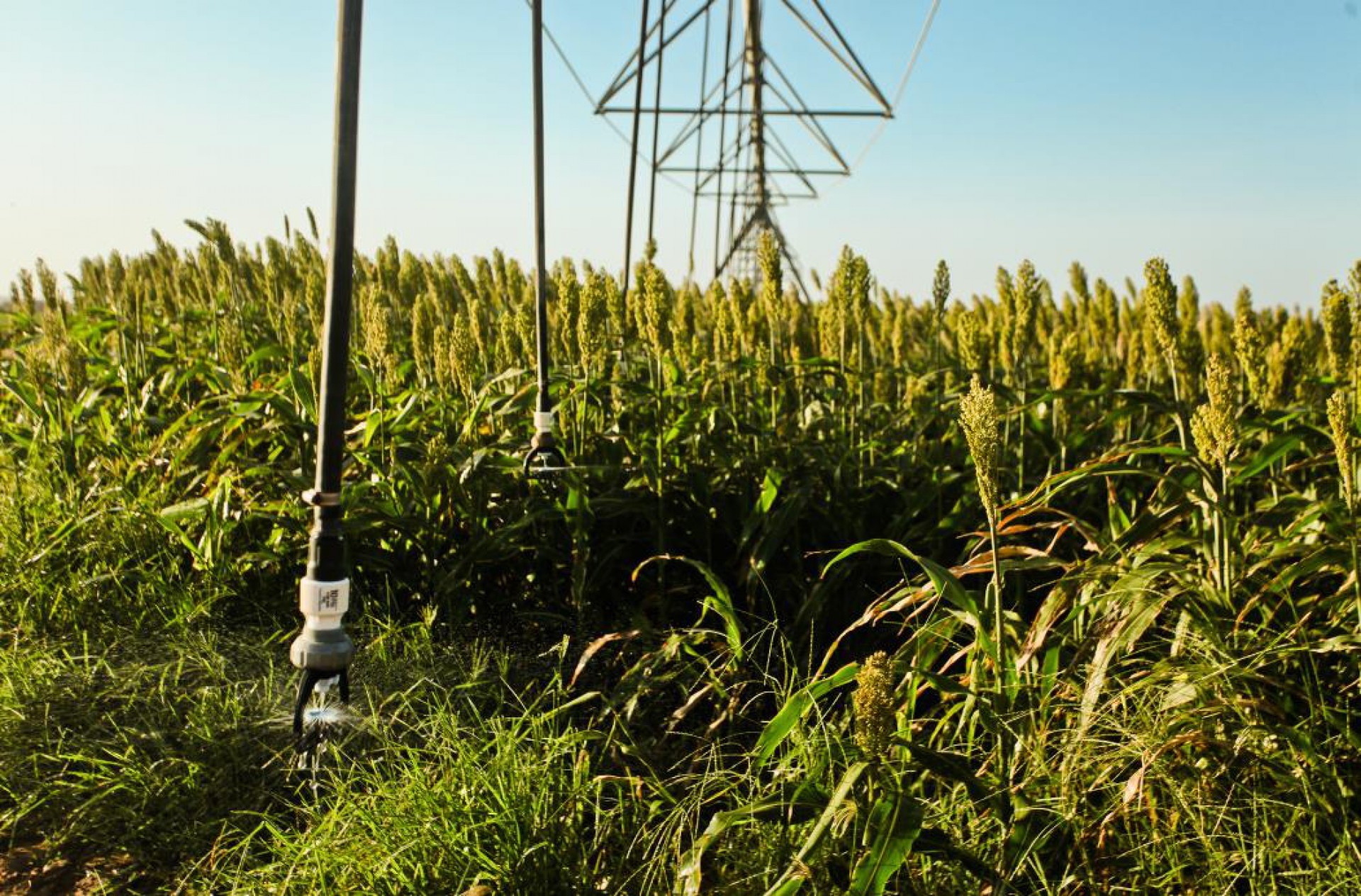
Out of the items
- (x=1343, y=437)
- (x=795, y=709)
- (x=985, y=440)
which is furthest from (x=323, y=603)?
(x=1343, y=437)

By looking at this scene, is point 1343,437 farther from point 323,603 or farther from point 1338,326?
point 323,603

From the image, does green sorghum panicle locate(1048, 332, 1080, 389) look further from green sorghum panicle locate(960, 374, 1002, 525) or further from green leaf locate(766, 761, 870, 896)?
green leaf locate(766, 761, 870, 896)

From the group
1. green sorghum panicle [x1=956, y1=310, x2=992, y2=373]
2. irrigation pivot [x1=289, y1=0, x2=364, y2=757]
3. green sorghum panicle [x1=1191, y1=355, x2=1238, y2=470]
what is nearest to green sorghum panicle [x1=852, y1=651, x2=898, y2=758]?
green sorghum panicle [x1=1191, y1=355, x2=1238, y2=470]

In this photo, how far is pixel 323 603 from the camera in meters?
1.66

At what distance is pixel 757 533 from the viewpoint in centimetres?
279

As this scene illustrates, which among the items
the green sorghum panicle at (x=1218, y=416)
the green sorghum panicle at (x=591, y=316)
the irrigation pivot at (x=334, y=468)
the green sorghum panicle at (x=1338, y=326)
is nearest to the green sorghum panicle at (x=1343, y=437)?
the green sorghum panicle at (x=1218, y=416)

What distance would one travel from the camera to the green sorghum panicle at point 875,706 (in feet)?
4.16

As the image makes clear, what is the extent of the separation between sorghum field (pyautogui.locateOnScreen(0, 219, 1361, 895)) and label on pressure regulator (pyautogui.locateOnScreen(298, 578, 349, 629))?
239mm

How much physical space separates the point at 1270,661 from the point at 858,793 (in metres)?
0.69

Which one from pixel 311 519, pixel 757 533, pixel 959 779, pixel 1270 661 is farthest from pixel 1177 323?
pixel 311 519

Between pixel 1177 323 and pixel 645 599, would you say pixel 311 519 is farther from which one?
pixel 1177 323

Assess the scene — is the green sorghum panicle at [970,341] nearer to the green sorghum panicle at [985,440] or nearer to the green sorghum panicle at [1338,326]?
the green sorghum panicle at [1338,326]

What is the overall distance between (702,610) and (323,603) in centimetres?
109

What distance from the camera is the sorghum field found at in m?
1.54
